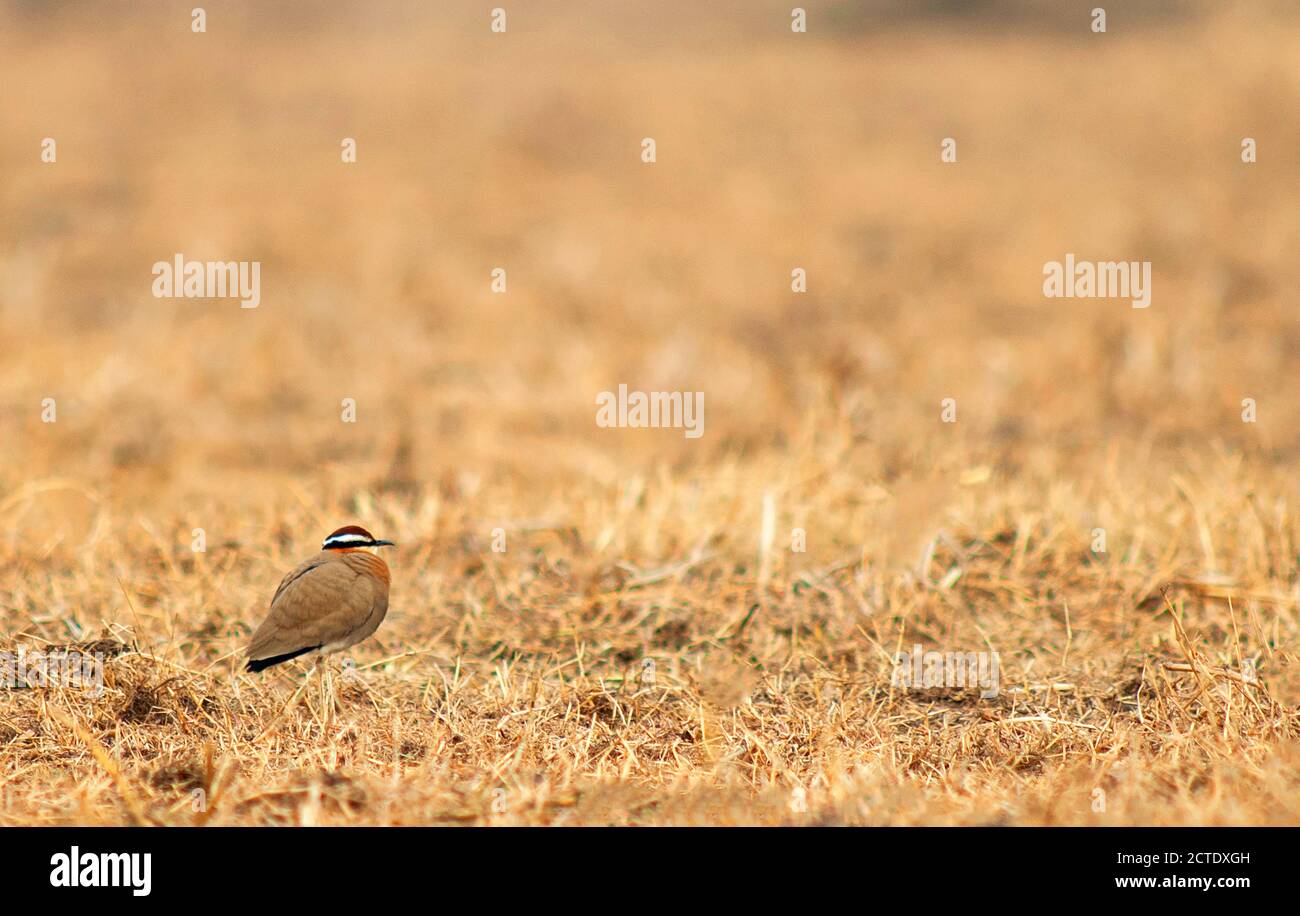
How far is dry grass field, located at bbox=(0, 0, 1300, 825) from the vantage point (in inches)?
145

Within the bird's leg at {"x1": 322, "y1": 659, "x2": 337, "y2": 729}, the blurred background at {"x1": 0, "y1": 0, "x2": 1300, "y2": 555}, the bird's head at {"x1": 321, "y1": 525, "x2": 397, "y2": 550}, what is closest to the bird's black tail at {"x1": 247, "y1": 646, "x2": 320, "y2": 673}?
the bird's leg at {"x1": 322, "y1": 659, "x2": 337, "y2": 729}

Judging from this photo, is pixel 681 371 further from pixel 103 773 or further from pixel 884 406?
pixel 103 773

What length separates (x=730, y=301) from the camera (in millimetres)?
9516

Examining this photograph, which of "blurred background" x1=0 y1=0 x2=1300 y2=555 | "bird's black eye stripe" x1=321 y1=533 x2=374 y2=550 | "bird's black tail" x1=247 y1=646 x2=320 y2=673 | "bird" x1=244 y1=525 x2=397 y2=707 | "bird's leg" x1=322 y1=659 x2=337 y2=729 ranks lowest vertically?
"bird's leg" x1=322 y1=659 x2=337 y2=729

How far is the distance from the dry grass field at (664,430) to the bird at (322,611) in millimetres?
154

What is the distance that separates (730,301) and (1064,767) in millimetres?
6196

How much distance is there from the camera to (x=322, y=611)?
3834 millimetres

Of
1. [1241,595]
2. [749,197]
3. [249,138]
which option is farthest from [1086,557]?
[249,138]

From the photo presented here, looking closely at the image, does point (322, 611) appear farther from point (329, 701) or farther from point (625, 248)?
point (625, 248)

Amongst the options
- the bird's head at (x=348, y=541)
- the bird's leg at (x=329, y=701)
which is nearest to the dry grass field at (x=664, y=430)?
the bird's leg at (x=329, y=701)

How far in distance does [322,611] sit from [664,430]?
3515 millimetres

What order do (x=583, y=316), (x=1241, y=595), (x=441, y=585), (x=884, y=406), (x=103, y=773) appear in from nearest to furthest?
(x=103, y=773)
(x=1241, y=595)
(x=441, y=585)
(x=884, y=406)
(x=583, y=316)

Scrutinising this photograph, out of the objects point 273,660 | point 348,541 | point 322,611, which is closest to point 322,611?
point 322,611

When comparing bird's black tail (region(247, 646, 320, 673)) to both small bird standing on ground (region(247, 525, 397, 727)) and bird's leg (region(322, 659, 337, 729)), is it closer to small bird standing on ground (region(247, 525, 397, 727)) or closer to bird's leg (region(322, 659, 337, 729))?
small bird standing on ground (region(247, 525, 397, 727))
